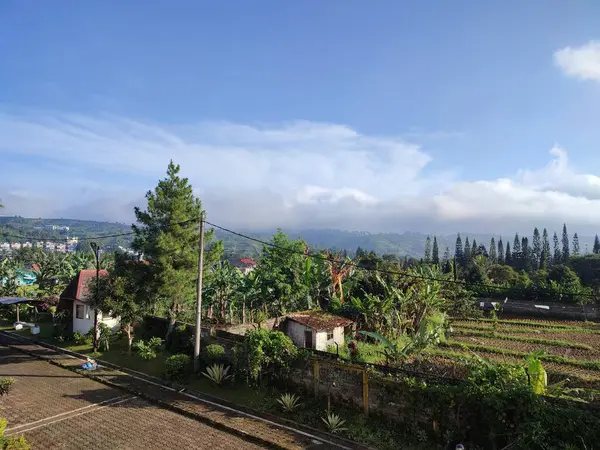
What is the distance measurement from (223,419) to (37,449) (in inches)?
194

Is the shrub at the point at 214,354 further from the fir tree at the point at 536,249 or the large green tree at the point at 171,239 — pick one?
the fir tree at the point at 536,249

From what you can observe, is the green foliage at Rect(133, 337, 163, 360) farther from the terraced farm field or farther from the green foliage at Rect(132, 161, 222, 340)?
the terraced farm field

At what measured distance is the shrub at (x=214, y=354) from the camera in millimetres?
15805

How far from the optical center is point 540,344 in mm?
25078

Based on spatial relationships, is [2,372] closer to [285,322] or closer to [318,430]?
[285,322]

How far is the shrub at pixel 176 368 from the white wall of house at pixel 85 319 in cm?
863

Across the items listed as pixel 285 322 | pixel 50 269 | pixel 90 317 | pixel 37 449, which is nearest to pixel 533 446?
pixel 37 449

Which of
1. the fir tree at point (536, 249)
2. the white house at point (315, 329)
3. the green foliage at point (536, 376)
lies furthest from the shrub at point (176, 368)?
the fir tree at point (536, 249)

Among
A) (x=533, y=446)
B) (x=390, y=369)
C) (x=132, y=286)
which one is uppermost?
(x=132, y=286)

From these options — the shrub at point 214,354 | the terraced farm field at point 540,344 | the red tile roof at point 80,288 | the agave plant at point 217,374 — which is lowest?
A: the terraced farm field at point 540,344

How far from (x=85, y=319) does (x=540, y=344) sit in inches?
1064

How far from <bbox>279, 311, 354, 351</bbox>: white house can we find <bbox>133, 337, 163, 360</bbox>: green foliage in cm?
635

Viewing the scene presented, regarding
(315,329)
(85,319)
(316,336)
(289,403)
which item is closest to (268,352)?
(289,403)

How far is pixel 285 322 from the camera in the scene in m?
22.1
